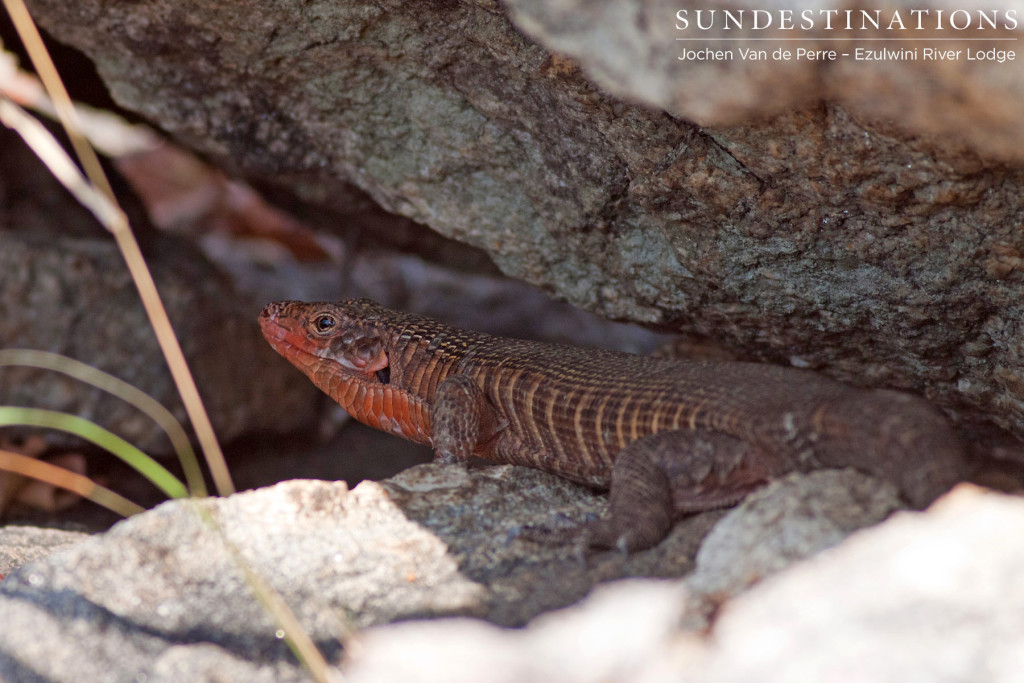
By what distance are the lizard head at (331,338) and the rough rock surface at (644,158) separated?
0.67 m

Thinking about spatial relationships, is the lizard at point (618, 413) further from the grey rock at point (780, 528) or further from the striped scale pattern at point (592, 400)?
the grey rock at point (780, 528)

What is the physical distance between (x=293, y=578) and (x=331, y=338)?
6.37 feet

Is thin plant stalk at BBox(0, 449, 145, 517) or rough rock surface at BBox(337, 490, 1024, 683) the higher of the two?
rough rock surface at BBox(337, 490, 1024, 683)

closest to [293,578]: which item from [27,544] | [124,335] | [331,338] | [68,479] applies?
[331,338]

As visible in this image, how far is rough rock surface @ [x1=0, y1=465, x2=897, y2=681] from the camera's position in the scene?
241cm

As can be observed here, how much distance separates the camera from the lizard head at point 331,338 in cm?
450

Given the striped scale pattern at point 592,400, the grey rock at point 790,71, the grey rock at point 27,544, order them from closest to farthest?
the grey rock at point 790,71
the striped scale pattern at point 592,400
the grey rock at point 27,544

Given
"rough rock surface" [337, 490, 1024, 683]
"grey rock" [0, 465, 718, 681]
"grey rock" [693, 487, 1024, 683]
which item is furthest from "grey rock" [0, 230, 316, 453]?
"grey rock" [693, 487, 1024, 683]

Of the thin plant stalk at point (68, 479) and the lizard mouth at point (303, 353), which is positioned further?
the thin plant stalk at point (68, 479)

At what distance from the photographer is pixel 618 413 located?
3453 mm

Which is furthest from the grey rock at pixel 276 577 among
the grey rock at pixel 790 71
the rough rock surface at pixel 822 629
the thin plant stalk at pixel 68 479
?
the thin plant stalk at pixel 68 479

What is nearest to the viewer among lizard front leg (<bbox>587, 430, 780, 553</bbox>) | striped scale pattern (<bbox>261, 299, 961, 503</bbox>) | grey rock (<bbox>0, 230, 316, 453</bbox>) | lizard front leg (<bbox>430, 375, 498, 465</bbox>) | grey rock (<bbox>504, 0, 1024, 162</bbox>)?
grey rock (<bbox>504, 0, 1024, 162</bbox>)

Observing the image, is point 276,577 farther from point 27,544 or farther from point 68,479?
point 68,479

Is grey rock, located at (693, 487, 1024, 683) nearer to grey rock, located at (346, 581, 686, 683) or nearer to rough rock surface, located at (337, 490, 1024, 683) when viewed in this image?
rough rock surface, located at (337, 490, 1024, 683)
